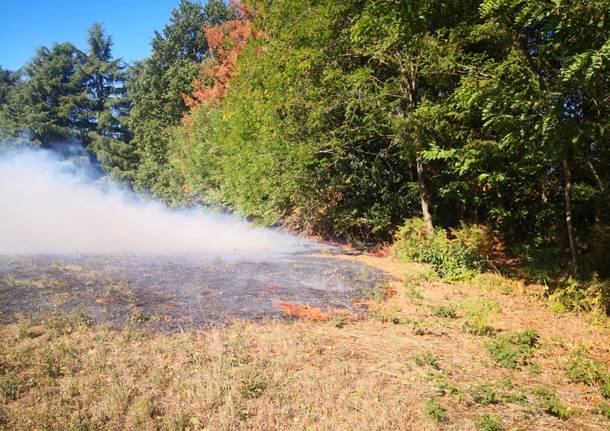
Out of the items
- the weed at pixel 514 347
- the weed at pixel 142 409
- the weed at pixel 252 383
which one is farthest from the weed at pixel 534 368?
the weed at pixel 142 409

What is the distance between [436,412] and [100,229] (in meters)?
19.2

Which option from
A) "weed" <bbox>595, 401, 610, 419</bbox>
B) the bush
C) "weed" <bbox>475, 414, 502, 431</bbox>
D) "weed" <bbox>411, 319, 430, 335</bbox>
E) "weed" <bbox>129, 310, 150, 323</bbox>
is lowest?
"weed" <bbox>595, 401, 610, 419</bbox>

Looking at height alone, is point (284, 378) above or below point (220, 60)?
below

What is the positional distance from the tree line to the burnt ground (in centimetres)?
400

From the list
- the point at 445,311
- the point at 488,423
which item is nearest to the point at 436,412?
the point at 488,423

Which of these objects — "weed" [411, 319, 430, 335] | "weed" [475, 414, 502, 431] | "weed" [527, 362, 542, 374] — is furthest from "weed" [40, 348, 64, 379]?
"weed" [527, 362, 542, 374]

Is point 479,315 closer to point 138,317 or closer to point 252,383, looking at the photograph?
point 252,383

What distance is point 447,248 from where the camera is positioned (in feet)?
35.0

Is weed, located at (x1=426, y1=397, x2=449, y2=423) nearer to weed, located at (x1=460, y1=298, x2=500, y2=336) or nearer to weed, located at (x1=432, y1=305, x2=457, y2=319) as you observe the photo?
weed, located at (x1=460, y1=298, x2=500, y2=336)

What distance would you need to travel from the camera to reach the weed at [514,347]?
4961 mm

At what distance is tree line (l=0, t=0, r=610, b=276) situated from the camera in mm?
5414

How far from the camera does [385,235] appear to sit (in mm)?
15453

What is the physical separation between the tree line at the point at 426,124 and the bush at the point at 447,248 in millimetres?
856

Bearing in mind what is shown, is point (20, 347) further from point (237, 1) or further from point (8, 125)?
point (8, 125)
